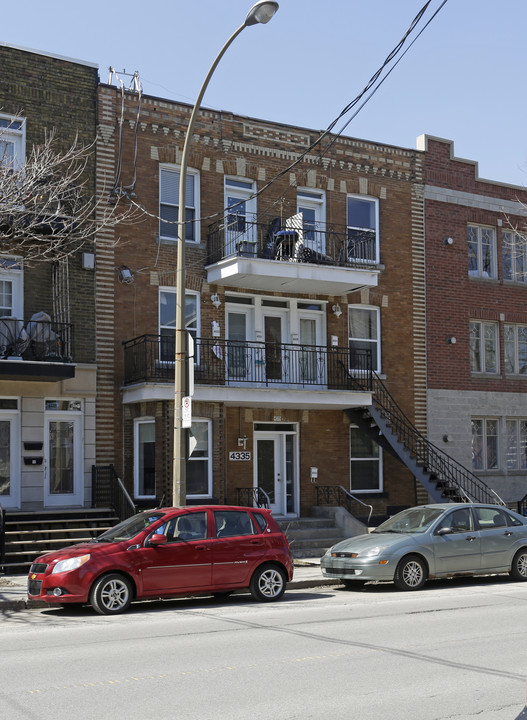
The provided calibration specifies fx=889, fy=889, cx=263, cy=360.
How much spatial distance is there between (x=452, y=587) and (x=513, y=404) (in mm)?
12950

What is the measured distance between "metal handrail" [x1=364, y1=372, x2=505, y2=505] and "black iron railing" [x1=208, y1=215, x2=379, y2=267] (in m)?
3.62

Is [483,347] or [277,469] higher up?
[483,347]

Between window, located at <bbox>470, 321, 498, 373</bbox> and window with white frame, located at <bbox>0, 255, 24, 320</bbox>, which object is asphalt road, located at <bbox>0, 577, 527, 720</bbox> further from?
window, located at <bbox>470, 321, 498, 373</bbox>

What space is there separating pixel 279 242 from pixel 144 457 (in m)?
6.30

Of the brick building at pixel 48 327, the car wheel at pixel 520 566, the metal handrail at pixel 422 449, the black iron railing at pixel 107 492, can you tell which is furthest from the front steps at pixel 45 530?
the metal handrail at pixel 422 449

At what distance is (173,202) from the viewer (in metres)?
22.3

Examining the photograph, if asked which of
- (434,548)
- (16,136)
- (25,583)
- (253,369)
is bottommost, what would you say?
(25,583)

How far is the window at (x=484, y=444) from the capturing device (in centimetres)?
2675

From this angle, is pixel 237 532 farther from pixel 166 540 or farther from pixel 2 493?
pixel 2 493

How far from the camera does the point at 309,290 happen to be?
925 inches

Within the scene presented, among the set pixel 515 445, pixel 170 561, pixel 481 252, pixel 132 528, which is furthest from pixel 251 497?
pixel 481 252

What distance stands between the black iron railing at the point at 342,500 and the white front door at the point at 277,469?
0.77 metres

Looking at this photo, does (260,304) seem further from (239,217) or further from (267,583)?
(267,583)

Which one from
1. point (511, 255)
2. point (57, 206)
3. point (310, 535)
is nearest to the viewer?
point (57, 206)
